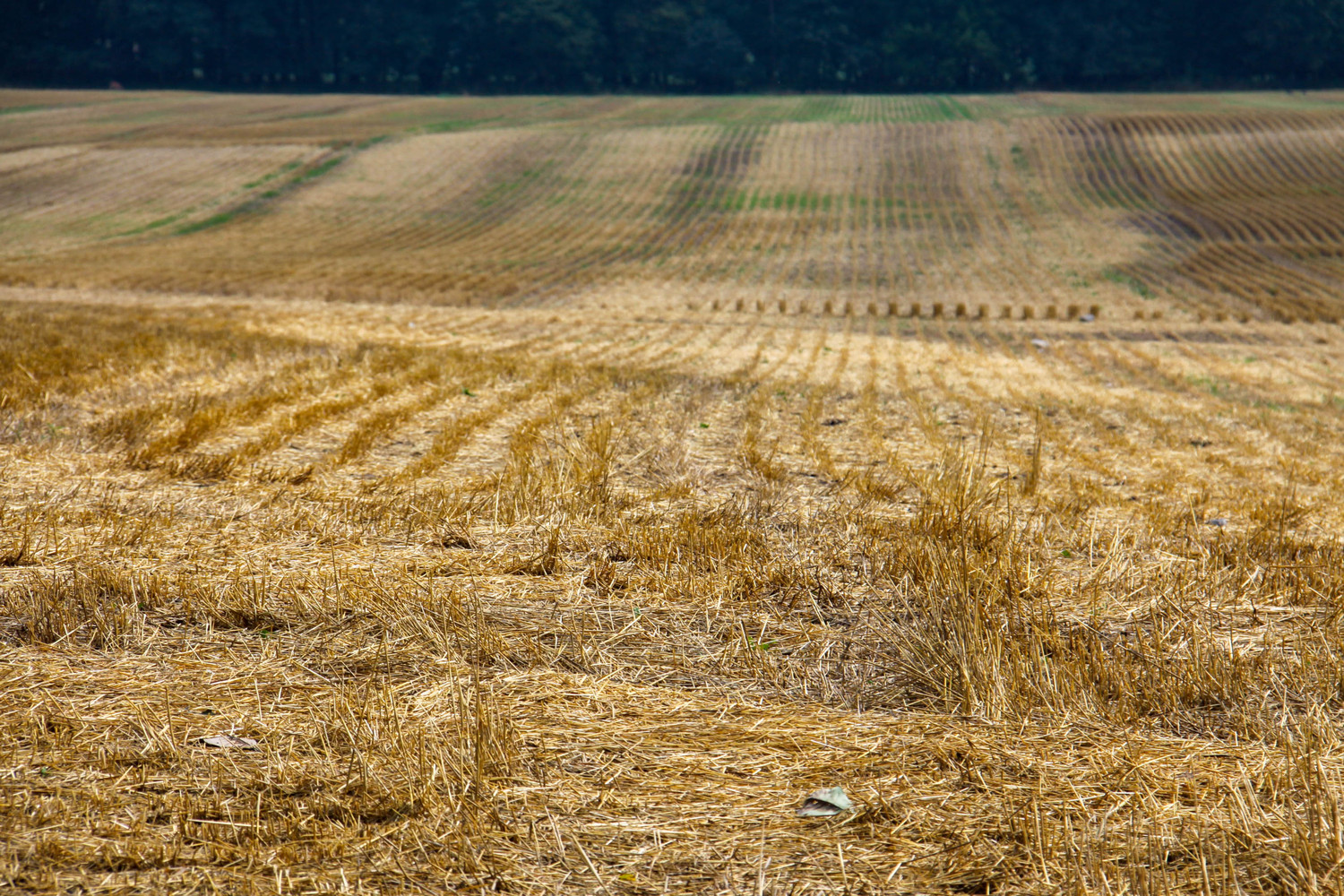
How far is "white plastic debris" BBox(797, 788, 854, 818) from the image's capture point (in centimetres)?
304

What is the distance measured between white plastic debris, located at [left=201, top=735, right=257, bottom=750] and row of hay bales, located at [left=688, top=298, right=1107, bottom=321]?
26.1m

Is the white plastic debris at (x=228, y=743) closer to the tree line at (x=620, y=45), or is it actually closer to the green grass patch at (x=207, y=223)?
the green grass patch at (x=207, y=223)

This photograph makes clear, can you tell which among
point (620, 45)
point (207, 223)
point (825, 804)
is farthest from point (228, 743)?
point (620, 45)

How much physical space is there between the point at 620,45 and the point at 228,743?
105 m

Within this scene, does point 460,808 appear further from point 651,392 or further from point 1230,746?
point 651,392

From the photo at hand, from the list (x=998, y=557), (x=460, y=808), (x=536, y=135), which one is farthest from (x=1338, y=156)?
(x=460, y=808)

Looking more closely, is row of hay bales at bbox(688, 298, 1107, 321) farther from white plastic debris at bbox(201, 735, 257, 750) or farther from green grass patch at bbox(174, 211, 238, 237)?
white plastic debris at bbox(201, 735, 257, 750)

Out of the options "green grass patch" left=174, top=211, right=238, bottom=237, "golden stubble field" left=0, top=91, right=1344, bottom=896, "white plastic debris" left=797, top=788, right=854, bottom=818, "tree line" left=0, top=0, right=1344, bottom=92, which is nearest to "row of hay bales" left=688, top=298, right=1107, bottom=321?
"golden stubble field" left=0, top=91, right=1344, bottom=896

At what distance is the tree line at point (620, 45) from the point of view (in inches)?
3511

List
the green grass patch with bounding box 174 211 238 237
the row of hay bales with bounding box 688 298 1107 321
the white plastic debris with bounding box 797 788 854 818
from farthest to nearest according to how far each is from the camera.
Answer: the green grass patch with bounding box 174 211 238 237
the row of hay bales with bounding box 688 298 1107 321
the white plastic debris with bounding box 797 788 854 818

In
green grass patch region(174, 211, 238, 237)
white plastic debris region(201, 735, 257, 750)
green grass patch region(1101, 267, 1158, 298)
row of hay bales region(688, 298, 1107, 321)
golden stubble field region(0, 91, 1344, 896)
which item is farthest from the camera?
green grass patch region(174, 211, 238, 237)

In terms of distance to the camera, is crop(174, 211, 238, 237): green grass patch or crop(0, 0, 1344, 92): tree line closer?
crop(174, 211, 238, 237): green grass patch

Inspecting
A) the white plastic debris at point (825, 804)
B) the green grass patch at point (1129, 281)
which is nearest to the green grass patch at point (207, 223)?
the green grass patch at point (1129, 281)

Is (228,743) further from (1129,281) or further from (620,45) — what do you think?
(620,45)
